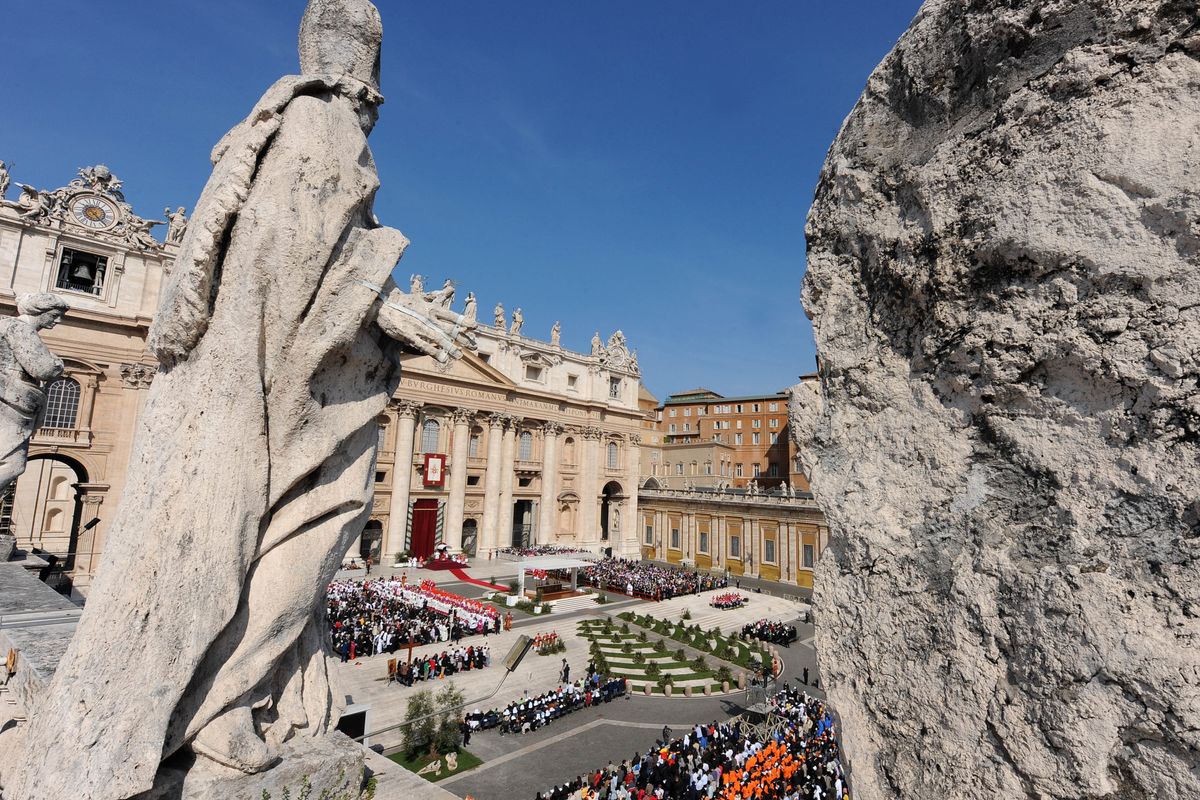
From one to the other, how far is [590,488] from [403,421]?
14.8 m

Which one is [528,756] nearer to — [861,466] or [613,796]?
[613,796]

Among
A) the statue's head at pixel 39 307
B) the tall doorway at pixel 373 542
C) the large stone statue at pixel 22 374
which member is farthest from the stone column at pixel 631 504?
the statue's head at pixel 39 307

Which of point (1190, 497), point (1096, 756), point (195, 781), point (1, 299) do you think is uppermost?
point (1, 299)

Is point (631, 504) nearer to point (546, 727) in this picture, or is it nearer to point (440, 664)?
point (440, 664)

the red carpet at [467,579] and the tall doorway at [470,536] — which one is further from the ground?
the tall doorway at [470,536]

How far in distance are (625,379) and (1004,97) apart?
46.7 metres

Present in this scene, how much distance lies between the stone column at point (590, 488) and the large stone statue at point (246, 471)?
4015cm

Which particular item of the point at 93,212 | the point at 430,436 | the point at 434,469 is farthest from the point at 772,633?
the point at 93,212

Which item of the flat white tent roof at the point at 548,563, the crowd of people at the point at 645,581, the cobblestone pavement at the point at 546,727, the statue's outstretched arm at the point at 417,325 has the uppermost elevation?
the statue's outstretched arm at the point at 417,325

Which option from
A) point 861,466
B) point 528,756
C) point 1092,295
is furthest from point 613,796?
point 1092,295

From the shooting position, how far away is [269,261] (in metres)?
2.89

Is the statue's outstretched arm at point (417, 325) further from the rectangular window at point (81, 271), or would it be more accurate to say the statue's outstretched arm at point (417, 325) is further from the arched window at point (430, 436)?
the arched window at point (430, 436)

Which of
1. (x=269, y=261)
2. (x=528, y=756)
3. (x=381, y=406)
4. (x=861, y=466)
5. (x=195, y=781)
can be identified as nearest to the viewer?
(x=861, y=466)

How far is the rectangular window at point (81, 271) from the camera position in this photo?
83.1 feet
